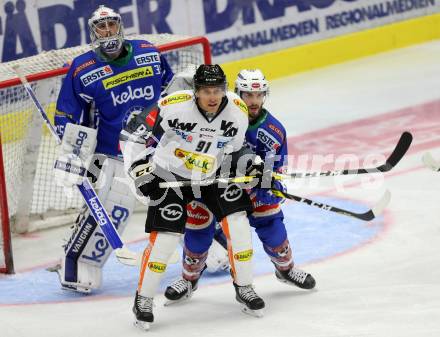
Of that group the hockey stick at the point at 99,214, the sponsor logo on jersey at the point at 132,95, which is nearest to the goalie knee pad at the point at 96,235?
the hockey stick at the point at 99,214

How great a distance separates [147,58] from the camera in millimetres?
5664

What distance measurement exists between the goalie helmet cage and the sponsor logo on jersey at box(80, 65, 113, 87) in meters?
0.67

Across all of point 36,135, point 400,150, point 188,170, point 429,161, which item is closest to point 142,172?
point 188,170

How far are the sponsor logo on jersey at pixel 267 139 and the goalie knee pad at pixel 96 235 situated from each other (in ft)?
2.88

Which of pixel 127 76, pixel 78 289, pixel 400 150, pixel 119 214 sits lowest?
pixel 78 289

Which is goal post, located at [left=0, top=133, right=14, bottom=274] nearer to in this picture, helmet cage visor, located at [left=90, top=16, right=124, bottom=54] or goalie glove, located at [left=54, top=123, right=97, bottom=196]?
goalie glove, located at [left=54, top=123, right=97, bottom=196]

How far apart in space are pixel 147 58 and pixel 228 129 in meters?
0.99

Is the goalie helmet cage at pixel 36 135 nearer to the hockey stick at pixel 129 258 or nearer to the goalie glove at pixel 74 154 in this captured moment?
the goalie glove at pixel 74 154

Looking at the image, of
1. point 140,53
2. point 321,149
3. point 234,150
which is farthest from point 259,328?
point 321,149

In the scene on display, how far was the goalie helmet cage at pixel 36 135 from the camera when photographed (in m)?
6.25

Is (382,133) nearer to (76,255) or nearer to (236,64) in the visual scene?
(236,64)

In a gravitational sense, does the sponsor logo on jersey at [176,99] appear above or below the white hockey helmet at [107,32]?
below

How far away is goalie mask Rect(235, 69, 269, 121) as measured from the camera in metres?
5.00

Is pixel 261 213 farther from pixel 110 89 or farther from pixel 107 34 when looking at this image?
pixel 107 34
